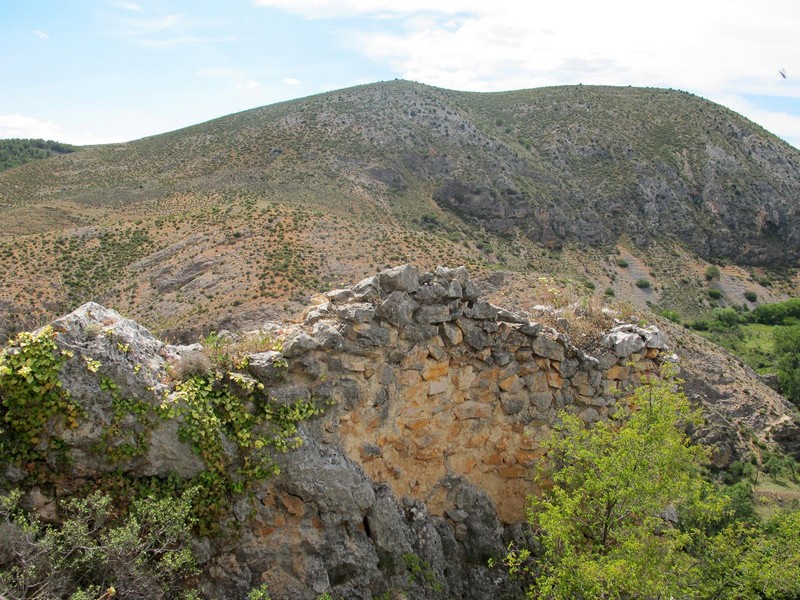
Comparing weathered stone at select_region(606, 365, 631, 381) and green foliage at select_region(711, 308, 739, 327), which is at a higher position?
weathered stone at select_region(606, 365, 631, 381)

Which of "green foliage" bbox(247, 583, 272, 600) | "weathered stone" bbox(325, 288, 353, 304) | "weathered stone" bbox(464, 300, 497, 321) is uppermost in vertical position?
"weathered stone" bbox(325, 288, 353, 304)

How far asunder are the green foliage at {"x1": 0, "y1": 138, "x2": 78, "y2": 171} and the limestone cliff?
3245 inches

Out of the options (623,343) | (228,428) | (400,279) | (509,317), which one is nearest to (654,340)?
(623,343)

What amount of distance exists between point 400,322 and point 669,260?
67570mm

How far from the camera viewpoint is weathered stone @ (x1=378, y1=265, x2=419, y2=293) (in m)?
9.18

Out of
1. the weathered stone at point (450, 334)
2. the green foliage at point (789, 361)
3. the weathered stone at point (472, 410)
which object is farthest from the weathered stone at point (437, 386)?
the green foliage at point (789, 361)

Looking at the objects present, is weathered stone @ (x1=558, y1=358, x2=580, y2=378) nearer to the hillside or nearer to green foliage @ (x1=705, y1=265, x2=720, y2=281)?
the hillside

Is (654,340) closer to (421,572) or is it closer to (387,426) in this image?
(387,426)

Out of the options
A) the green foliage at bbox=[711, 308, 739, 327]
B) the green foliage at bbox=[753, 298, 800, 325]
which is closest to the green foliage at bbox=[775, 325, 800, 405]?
the green foliage at bbox=[711, 308, 739, 327]

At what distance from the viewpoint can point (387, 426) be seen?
910 centimetres

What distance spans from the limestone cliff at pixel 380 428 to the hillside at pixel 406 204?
997 inches

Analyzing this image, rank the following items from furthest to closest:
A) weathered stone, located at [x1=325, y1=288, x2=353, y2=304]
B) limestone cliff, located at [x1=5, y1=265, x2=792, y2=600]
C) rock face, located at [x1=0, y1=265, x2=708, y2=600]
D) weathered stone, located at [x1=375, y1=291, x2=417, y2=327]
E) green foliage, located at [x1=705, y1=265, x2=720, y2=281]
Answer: green foliage, located at [x1=705, y1=265, x2=720, y2=281] → weathered stone, located at [x1=325, y1=288, x2=353, y2=304] → weathered stone, located at [x1=375, y1=291, x2=417, y2=327] → rock face, located at [x1=0, y1=265, x2=708, y2=600] → limestone cliff, located at [x1=5, y1=265, x2=792, y2=600]

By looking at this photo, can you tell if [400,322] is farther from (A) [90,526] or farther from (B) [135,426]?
(A) [90,526]

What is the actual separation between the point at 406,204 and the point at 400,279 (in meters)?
53.9
